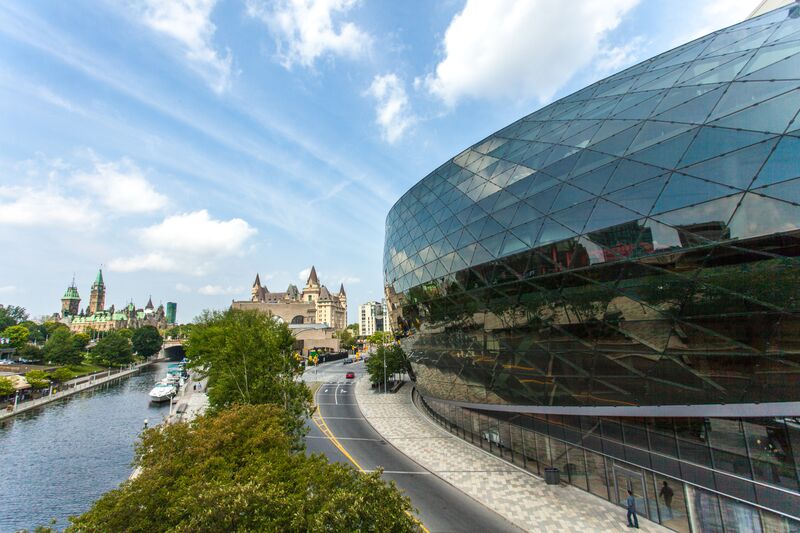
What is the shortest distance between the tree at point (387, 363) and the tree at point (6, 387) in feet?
154

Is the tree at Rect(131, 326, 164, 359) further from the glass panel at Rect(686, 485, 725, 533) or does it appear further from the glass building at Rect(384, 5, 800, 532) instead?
the glass panel at Rect(686, 485, 725, 533)

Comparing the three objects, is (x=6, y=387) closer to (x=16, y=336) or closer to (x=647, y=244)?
(x=16, y=336)

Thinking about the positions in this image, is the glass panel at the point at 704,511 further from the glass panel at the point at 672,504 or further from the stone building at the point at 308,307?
the stone building at the point at 308,307

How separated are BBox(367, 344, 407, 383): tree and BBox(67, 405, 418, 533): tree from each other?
1495 inches

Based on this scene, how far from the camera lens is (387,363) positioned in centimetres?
5434

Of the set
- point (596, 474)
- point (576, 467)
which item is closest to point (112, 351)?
point (576, 467)

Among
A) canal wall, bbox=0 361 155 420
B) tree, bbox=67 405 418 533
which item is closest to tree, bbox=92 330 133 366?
canal wall, bbox=0 361 155 420

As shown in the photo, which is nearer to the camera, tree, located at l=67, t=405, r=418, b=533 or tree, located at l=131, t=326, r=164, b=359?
tree, located at l=67, t=405, r=418, b=533

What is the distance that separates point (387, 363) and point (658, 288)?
4425cm

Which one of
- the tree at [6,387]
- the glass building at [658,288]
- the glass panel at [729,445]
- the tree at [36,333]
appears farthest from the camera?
the tree at [36,333]

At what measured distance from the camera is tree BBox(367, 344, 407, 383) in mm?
52969

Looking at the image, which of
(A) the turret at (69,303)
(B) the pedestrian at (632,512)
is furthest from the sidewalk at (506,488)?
(A) the turret at (69,303)

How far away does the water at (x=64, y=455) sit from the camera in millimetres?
23359

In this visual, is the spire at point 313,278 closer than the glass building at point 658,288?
No
